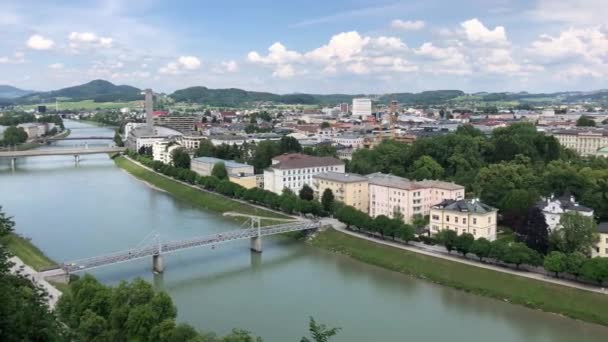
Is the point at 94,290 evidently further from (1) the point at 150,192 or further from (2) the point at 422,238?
(1) the point at 150,192

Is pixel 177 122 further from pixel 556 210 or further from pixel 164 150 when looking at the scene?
pixel 556 210

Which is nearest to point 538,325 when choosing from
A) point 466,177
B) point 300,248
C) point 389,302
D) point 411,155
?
point 389,302

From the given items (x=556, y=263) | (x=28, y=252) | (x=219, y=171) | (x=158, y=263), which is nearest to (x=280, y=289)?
(x=158, y=263)

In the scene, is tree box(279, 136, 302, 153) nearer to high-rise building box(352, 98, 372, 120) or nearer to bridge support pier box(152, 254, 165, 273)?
bridge support pier box(152, 254, 165, 273)

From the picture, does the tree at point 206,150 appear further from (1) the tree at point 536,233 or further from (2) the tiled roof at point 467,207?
(1) the tree at point 536,233

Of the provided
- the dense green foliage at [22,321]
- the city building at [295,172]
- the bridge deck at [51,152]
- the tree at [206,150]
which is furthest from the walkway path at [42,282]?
the bridge deck at [51,152]
